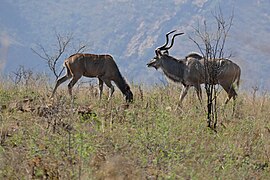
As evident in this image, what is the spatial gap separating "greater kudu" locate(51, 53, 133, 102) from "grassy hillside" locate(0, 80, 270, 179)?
4.40 meters

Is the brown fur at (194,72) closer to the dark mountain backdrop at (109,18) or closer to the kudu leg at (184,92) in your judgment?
the kudu leg at (184,92)

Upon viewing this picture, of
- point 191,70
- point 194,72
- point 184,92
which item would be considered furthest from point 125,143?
point 191,70

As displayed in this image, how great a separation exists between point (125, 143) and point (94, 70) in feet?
26.7

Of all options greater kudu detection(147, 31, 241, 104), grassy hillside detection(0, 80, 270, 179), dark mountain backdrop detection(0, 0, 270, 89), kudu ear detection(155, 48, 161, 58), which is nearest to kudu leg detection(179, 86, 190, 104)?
greater kudu detection(147, 31, 241, 104)

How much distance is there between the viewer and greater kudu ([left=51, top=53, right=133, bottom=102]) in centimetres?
1565

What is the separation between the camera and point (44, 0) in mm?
126438

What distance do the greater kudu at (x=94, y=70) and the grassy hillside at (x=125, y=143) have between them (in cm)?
440

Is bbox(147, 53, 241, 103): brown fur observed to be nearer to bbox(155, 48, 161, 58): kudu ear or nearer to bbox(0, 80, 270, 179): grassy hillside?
bbox(155, 48, 161, 58): kudu ear

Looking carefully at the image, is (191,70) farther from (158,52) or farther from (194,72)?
(158,52)

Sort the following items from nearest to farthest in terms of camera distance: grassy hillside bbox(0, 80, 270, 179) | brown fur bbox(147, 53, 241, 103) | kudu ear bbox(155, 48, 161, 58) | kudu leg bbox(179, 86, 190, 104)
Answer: grassy hillside bbox(0, 80, 270, 179) < kudu leg bbox(179, 86, 190, 104) < brown fur bbox(147, 53, 241, 103) < kudu ear bbox(155, 48, 161, 58)

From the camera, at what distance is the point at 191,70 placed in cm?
1606

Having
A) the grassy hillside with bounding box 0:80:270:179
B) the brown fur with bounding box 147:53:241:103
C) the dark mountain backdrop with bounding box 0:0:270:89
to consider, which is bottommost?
the grassy hillside with bounding box 0:80:270:179

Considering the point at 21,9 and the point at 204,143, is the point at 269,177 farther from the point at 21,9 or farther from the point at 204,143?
the point at 21,9

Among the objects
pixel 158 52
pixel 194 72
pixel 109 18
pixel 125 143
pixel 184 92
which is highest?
pixel 109 18
